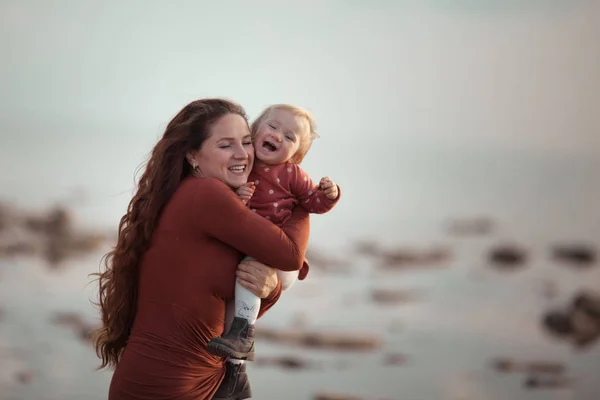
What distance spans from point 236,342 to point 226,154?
1.84 ft

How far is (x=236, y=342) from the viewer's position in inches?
92.6

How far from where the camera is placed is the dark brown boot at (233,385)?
2447mm

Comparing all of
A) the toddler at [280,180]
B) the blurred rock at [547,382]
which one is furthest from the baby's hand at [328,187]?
the blurred rock at [547,382]

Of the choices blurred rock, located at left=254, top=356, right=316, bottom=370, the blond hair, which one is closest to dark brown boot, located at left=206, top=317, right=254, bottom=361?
the blond hair

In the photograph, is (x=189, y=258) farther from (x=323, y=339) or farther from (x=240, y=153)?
(x=323, y=339)

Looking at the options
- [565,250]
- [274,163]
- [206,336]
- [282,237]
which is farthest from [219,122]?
[565,250]

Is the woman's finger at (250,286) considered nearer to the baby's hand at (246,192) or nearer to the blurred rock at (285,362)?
the baby's hand at (246,192)

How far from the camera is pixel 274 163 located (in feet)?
8.39

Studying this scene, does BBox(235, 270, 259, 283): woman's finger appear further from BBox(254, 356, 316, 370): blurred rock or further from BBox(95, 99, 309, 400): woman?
BBox(254, 356, 316, 370): blurred rock

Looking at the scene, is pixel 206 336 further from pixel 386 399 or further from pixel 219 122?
pixel 386 399

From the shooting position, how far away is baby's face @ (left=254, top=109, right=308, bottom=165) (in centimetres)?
254

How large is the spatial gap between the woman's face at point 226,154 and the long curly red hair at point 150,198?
0.03 metres

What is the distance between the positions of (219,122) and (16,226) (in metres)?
4.76

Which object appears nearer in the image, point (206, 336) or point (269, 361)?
point (206, 336)
